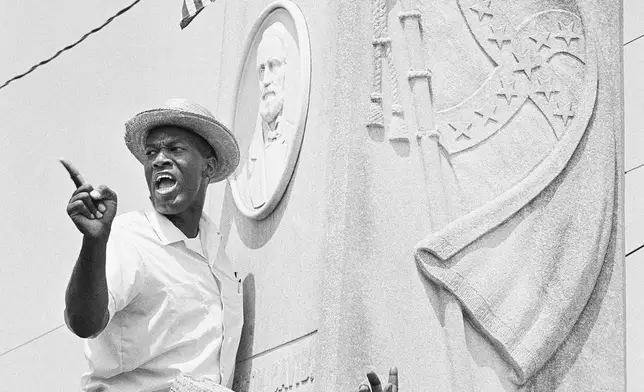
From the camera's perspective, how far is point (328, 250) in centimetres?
704

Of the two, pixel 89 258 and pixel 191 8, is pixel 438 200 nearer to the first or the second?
pixel 89 258

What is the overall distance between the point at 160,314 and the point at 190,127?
2.54 feet

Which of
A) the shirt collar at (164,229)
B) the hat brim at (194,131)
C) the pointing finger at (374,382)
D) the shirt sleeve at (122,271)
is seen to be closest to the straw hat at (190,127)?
the hat brim at (194,131)

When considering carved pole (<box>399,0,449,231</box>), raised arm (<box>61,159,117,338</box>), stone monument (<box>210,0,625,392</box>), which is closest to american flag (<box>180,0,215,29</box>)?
stone monument (<box>210,0,625,392</box>)

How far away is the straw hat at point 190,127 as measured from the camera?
296 inches

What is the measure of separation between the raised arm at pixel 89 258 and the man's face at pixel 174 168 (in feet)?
2.26

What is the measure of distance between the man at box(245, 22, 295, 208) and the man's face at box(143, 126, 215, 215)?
273 millimetres

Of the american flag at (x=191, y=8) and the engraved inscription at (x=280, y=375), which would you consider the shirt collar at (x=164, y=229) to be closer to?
the engraved inscription at (x=280, y=375)

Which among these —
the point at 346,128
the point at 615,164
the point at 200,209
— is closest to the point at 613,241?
the point at 615,164

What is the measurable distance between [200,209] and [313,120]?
2.01 feet

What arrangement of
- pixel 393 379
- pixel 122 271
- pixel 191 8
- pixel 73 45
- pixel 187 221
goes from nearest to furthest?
1. pixel 393 379
2. pixel 122 271
3. pixel 187 221
4. pixel 191 8
5. pixel 73 45

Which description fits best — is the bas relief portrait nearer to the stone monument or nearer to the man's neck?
the stone monument

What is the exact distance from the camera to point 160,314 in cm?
729

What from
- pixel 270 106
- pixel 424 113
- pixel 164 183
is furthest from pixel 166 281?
pixel 424 113
